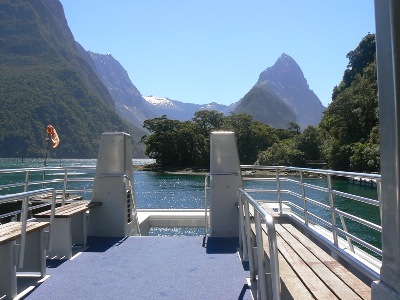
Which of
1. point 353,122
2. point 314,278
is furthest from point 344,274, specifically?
point 353,122

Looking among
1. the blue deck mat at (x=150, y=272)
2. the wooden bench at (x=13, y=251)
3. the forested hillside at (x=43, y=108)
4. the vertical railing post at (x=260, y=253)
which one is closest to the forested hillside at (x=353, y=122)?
the blue deck mat at (x=150, y=272)

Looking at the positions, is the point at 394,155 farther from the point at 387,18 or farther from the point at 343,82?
the point at 343,82

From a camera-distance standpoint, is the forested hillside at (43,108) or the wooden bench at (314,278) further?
the forested hillside at (43,108)

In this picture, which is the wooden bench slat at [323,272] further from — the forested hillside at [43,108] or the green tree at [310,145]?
the forested hillside at [43,108]

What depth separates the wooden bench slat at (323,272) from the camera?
2234 mm


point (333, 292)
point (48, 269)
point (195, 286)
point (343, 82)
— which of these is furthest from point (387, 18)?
point (343, 82)

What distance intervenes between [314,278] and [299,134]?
85078 mm

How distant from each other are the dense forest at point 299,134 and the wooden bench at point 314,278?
5266 cm

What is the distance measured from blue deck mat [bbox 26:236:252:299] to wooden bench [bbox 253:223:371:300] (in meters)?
1.11

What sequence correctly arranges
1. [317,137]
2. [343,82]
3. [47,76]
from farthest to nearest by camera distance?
[47,76], [343,82], [317,137]

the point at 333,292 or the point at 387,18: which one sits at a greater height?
the point at 387,18

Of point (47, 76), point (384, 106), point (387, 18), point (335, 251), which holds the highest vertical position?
point (47, 76)

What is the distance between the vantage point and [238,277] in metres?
4.62

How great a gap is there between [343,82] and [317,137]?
86.8 ft
